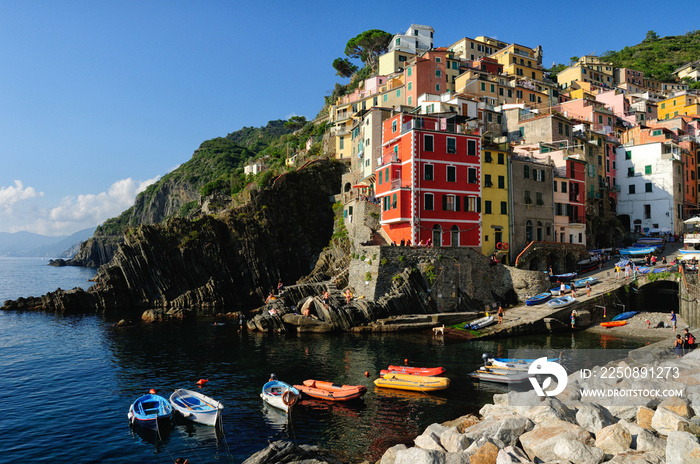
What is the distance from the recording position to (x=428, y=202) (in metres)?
50.0

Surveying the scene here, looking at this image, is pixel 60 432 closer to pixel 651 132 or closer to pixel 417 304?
pixel 417 304

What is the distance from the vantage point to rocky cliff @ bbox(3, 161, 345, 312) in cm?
6688

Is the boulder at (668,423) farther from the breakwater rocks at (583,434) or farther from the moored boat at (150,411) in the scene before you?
the moored boat at (150,411)

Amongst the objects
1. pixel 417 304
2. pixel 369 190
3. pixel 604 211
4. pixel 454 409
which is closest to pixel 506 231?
pixel 417 304

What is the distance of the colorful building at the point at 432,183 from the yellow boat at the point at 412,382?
2279 centimetres

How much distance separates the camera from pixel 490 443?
13625 millimetres

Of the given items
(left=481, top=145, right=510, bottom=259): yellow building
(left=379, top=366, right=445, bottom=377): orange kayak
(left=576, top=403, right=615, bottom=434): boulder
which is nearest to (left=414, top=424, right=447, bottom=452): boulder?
(left=576, top=403, right=615, bottom=434): boulder

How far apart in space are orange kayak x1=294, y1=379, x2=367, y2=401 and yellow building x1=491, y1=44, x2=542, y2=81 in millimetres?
91409

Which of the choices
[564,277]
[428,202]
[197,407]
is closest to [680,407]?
[197,407]

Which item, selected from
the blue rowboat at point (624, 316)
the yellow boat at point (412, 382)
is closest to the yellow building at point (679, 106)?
the blue rowboat at point (624, 316)

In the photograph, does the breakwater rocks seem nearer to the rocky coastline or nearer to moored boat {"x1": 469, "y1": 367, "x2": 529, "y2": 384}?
the rocky coastline

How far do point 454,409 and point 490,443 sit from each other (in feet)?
36.5

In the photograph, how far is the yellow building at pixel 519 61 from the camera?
101 metres

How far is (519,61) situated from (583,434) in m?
106
